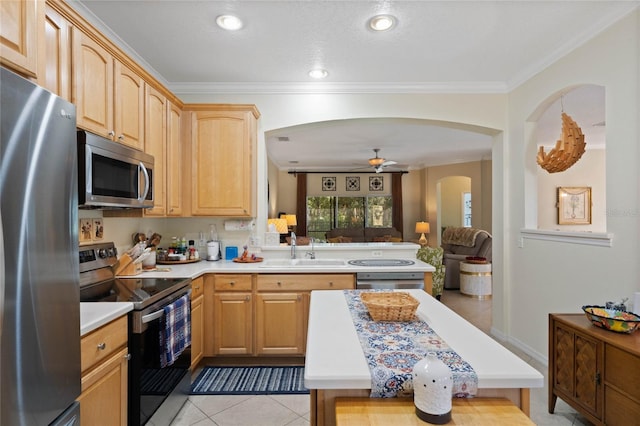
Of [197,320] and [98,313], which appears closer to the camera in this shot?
[98,313]

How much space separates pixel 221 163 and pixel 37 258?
2.14 meters

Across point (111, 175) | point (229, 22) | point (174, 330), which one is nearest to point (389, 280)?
point (174, 330)

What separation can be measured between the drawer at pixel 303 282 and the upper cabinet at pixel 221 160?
688mm

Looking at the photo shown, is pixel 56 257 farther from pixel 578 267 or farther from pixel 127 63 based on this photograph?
pixel 578 267

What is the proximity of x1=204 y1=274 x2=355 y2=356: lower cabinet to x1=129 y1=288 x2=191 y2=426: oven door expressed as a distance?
26.7 inches

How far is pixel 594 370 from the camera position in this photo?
1.86 meters

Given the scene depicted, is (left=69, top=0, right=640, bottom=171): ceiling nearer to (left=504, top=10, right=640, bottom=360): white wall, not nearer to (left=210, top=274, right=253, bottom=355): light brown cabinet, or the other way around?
(left=504, top=10, right=640, bottom=360): white wall

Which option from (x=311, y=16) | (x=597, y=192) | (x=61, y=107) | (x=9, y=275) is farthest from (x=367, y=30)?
(x=597, y=192)

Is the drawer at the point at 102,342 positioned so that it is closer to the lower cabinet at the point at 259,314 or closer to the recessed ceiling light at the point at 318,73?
the lower cabinet at the point at 259,314

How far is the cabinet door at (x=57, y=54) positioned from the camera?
1.58 m

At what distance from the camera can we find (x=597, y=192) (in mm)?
6719

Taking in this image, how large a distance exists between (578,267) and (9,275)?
→ 3241mm

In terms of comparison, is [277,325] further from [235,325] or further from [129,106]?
[129,106]

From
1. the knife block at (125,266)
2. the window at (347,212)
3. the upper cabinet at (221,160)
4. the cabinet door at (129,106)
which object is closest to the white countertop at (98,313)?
the knife block at (125,266)
